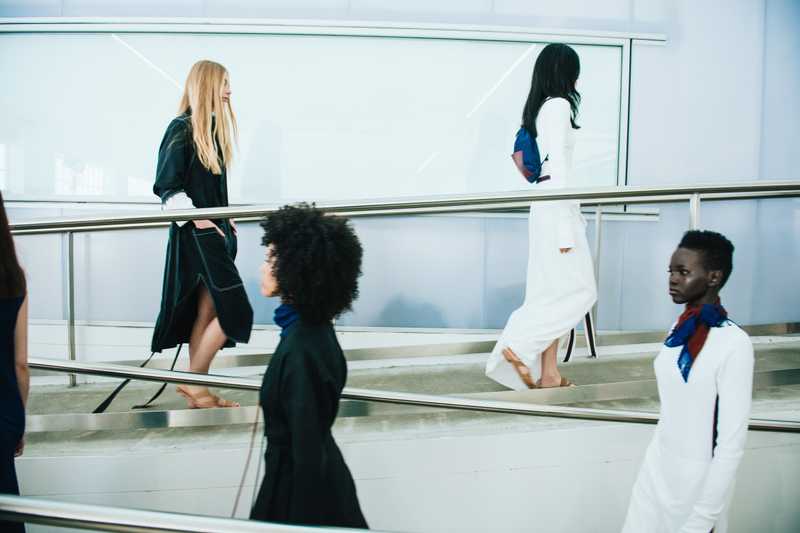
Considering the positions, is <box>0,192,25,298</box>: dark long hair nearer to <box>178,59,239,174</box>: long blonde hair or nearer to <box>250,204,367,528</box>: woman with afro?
<box>250,204,367,528</box>: woman with afro

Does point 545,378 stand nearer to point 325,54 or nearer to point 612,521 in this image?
point 612,521

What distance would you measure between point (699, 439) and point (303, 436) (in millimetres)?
1052

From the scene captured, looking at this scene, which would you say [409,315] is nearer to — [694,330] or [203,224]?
[203,224]

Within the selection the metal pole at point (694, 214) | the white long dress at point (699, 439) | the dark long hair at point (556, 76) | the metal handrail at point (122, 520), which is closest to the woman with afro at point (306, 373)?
the metal handrail at point (122, 520)

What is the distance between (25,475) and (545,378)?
2.20 meters

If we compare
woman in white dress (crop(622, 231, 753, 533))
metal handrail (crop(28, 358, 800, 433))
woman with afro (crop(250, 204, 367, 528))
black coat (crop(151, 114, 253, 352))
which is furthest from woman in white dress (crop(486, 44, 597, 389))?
woman with afro (crop(250, 204, 367, 528))

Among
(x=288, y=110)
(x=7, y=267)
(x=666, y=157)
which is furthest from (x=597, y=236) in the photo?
(x=7, y=267)

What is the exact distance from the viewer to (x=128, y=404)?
8.23ft

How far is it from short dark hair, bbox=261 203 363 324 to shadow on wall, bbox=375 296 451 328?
236 centimetres

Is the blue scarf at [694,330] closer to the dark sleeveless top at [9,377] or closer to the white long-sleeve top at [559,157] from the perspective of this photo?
the white long-sleeve top at [559,157]

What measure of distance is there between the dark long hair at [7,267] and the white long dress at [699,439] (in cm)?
169

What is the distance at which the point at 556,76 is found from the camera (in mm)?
2332

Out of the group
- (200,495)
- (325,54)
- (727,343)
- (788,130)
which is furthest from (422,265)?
(788,130)

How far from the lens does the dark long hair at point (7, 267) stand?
1082 mm
